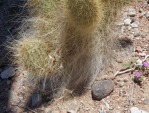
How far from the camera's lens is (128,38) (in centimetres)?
286

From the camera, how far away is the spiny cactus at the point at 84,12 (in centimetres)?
233

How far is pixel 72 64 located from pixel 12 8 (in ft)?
3.75

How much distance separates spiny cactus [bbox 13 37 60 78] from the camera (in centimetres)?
259

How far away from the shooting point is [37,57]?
260 cm

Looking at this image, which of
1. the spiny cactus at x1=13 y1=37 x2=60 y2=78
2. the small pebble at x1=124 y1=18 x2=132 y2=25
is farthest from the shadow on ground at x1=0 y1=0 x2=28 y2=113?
the small pebble at x1=124 y1=18 x2=132 y2=25

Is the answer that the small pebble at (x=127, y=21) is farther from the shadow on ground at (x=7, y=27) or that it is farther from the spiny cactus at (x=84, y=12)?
the shadow on ground at (x=7, y=27)

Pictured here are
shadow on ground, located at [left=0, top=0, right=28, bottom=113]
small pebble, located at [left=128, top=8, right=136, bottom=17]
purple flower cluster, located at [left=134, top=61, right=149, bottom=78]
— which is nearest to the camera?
purple flower cluster, located at [left=134, top=61, right=149, bottom=78]

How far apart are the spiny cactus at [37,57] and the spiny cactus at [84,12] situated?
0.32 metres

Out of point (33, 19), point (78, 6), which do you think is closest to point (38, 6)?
point (33, 19)

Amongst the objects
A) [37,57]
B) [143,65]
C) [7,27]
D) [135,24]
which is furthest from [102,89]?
[7,27]

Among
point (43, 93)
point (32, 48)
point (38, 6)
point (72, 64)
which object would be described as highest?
point (38, 6)

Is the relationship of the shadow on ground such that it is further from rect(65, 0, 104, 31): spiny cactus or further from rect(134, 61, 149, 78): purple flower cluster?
rect(134, 61, 149, 78): purple flower cluster

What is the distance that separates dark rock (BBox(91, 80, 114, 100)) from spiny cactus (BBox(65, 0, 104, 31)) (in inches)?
16.5

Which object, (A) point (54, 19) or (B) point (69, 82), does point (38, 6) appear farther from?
(B) point (69, 82)
